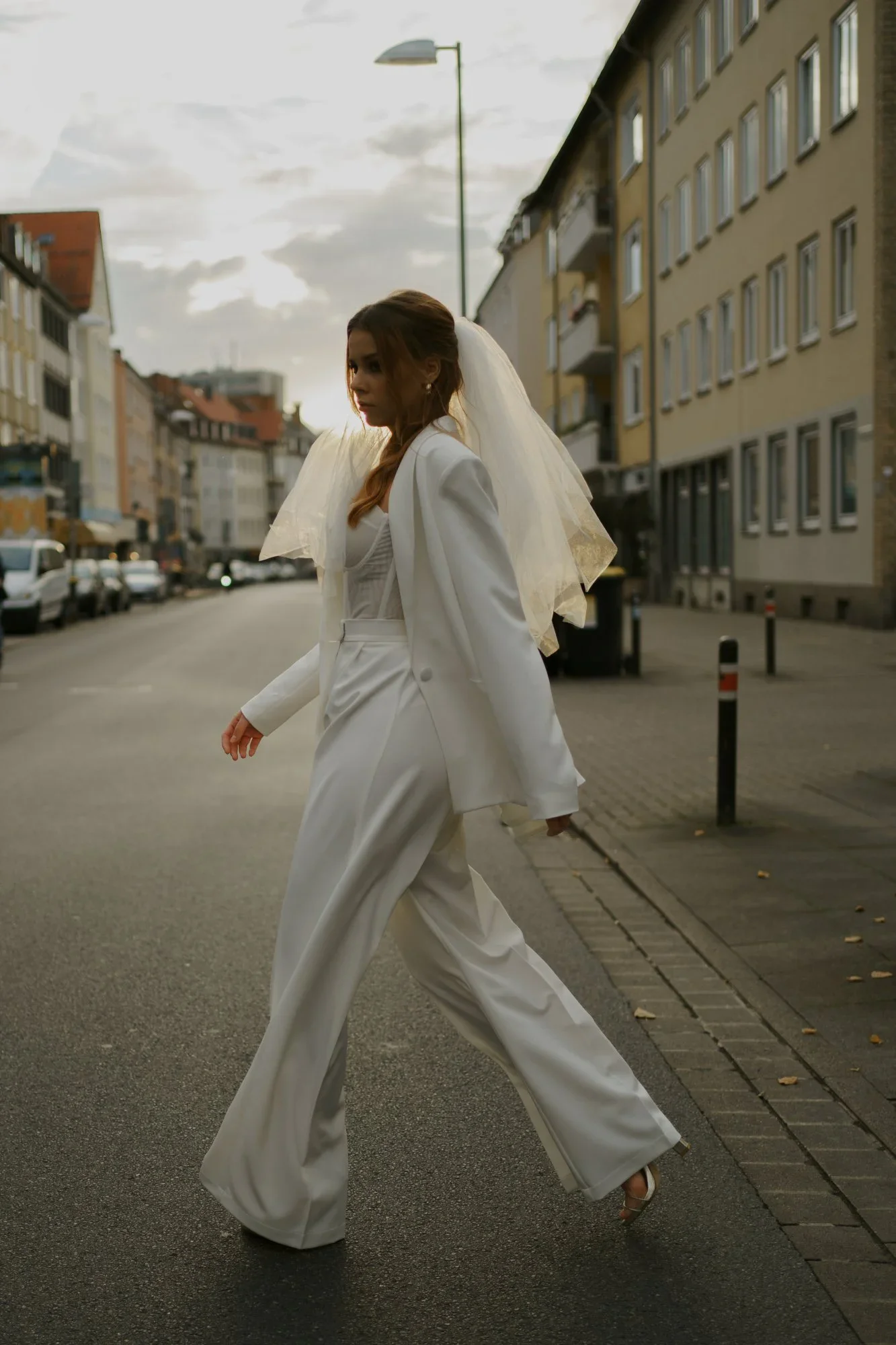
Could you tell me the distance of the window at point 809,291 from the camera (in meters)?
30.7

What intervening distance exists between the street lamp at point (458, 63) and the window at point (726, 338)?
214 inches

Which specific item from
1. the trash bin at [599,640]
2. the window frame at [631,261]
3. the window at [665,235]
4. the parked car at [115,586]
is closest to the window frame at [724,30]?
the window at [665,235]

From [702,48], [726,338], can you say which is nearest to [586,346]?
[702,48]

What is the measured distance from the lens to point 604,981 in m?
6.08

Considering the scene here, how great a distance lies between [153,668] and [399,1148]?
790 inches

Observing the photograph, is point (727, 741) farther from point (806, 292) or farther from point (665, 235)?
point (665, 235)

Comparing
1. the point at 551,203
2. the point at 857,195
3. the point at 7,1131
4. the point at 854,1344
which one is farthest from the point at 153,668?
the point at 551,203

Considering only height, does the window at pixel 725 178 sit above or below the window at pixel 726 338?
above

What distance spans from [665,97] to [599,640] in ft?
90.1

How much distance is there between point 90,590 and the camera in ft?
152

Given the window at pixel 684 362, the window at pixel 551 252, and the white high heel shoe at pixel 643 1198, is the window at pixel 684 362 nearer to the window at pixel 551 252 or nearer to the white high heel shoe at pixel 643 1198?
the window at pixel 551 252

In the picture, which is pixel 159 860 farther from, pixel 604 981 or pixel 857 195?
pixel 857 195

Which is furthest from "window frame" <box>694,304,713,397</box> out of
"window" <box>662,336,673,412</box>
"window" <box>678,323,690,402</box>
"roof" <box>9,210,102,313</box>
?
"roof" <box>9,210,102,313</box>

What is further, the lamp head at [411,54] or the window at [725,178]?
the window at [725,178]
